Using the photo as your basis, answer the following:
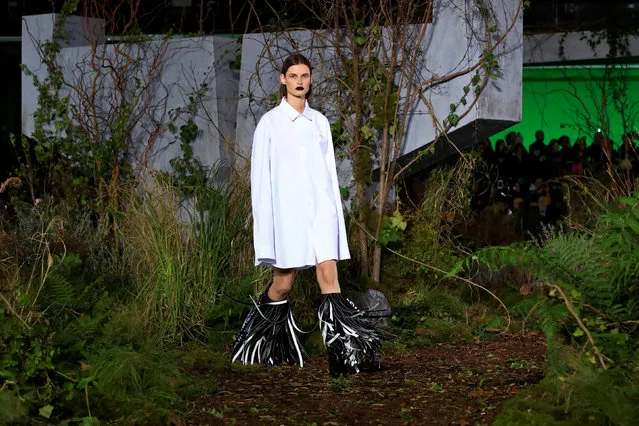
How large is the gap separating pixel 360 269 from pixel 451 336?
108 centimetres

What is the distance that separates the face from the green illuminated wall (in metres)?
9.11

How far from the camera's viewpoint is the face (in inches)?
226

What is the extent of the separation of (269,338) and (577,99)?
1095 cm

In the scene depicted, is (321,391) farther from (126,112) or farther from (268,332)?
Answer: (126,112)

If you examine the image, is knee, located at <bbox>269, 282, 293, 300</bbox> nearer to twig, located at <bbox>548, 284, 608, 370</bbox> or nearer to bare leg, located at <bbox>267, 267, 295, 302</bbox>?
bare leg, located at <bbox>267, 267, 295, 302</bbox>

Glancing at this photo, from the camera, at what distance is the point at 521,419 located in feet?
13.7

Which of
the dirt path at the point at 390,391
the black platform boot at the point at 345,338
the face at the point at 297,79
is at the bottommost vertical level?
the dirt path at the point at 390,391

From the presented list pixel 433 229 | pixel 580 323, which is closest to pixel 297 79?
pixel 580 323

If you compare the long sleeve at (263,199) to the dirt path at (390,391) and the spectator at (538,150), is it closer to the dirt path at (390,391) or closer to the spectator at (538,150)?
the dirt path at (390,391)

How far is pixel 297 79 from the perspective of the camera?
18.8 ft

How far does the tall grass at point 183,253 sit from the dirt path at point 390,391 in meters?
0.77

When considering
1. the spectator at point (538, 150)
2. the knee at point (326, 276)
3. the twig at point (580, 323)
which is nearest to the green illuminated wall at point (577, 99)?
the spectator at point (538, 150)

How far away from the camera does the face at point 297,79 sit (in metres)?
5.73

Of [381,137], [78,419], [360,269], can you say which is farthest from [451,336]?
[78,419]
